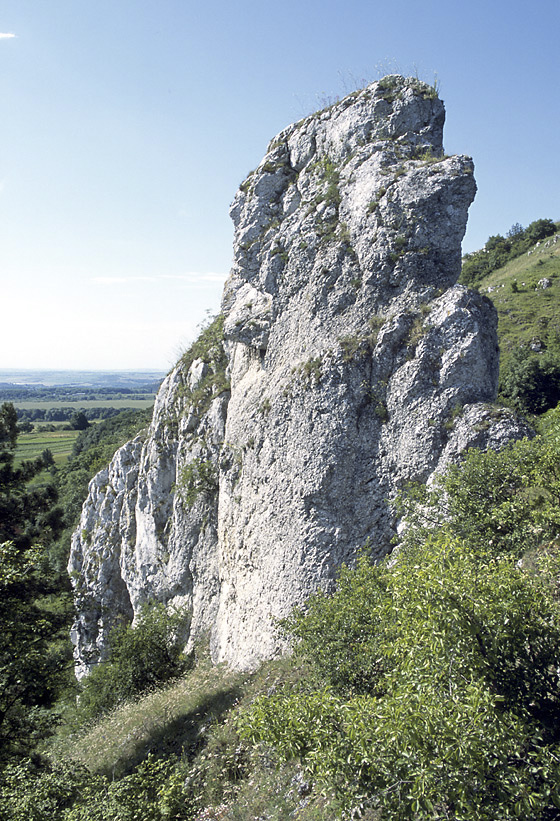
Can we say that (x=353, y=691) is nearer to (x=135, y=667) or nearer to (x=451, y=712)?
(x=451, y=712)

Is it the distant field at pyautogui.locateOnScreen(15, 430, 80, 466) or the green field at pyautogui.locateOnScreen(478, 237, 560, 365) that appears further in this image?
the distant field at pyautogui.locateOnScreen(15, 430, 80, 466)

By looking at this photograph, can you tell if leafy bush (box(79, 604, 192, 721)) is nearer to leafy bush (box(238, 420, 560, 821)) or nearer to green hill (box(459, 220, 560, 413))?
leafy bush (box(238, 420, 560, 821))

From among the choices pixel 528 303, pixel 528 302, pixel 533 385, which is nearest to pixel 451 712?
pixel 533 385

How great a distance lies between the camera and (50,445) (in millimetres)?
109625

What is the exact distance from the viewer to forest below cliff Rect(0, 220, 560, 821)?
16.7 ft

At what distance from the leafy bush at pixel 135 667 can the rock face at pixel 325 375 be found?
1.71m

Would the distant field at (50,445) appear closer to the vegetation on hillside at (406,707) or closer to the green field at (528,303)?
the green field at (528,303)

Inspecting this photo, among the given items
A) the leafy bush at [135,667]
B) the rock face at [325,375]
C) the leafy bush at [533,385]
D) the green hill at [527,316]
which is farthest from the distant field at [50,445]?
the green hill at [527,316]

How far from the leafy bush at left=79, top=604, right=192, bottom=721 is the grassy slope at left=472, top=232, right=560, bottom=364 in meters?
44.4

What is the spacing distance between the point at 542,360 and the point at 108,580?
43.1 meters

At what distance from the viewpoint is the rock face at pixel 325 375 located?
48.8 ft

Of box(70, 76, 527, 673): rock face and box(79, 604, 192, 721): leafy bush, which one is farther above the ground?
box(70, 76, 527, 673): rock face

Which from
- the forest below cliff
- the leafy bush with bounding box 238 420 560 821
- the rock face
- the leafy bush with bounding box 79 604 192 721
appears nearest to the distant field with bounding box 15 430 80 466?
the rock face

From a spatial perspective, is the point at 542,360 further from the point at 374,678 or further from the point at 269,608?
the point at 374,678
